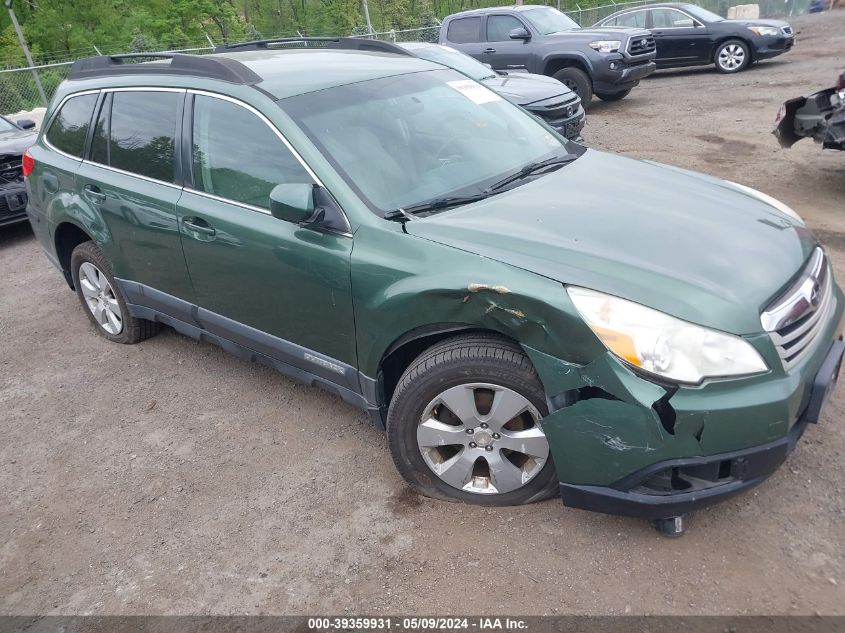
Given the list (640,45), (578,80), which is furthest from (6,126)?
(640,45)

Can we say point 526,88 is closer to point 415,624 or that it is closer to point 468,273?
point 468,273

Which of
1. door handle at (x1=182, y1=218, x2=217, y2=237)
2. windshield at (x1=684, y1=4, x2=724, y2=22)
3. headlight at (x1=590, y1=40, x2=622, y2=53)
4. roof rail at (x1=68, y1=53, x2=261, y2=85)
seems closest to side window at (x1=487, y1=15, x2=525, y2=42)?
headlight at (x1=590, y1=40, x2=622, y2=53)

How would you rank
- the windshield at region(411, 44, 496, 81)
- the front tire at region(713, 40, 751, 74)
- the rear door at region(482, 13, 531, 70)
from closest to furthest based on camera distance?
the windshield at region(411, 44, 496, 81) → the rear door at region(482, 13, 531, 70) → the front tire at region(713, 40, 751, 74)

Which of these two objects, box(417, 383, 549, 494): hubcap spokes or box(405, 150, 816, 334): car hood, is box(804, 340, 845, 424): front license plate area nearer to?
box(405, 150, 816, 334): car hood

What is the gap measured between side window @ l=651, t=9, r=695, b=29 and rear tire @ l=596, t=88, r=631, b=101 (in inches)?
106

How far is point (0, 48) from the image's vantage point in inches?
883

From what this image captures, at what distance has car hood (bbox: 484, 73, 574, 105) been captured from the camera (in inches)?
307

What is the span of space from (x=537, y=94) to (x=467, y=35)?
5263 millimetres

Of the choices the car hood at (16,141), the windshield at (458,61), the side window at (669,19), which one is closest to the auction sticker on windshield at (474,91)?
the windshield at (458,61)

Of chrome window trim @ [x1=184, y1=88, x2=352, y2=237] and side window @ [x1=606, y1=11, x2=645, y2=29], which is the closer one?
chrome window trim @ [x1=184, y1=88, x2=352, y2=237]

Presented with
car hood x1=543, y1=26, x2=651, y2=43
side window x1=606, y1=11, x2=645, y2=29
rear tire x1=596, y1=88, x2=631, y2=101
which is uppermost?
car hood x1=543, y1=26, x2=651, y2=43

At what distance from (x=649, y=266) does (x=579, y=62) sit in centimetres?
981

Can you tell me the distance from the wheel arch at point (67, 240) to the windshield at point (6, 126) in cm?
456

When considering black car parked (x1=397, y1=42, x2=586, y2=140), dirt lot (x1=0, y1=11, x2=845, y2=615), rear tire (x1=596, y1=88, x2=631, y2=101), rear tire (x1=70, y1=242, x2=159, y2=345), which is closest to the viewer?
dirt lot (x1=0, y1=11, x2=845, y2=615)
